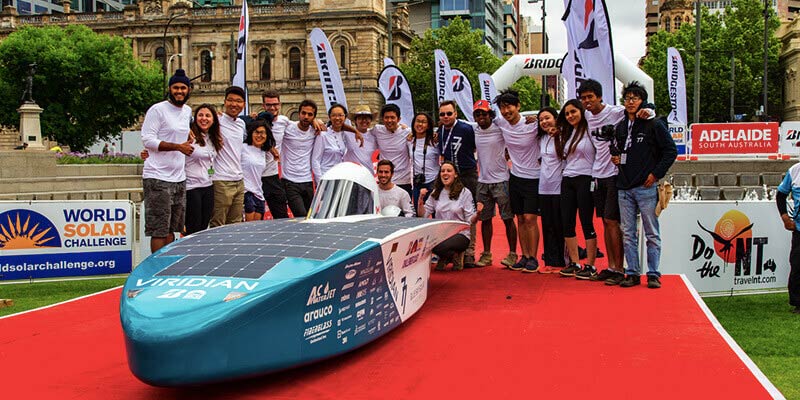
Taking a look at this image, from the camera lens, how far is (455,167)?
30.6 feet

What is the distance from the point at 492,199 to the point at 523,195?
52cm

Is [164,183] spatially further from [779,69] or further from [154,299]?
[779,69]

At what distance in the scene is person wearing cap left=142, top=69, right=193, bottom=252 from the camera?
768 centimetres

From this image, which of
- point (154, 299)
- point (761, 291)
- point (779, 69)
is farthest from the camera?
point (779, 69)

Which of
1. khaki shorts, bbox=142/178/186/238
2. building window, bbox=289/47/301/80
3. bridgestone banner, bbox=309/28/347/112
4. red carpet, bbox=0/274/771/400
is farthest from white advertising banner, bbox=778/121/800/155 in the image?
building window, bbox=289/47/301/80

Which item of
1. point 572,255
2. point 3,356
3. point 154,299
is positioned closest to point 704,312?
point 572,255

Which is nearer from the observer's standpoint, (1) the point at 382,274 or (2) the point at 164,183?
(1) the point at 382,274

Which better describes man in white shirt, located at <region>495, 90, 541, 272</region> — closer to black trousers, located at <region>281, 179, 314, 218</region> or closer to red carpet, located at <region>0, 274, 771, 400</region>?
red carpet, located at <region>0, 274, 771, 400</region>

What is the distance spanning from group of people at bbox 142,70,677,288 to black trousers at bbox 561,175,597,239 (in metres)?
0.01

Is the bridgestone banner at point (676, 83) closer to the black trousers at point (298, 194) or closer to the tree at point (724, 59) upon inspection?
the black trousers at point (298, 194)

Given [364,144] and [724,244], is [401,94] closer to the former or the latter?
[364,144]

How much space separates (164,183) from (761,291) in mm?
6840

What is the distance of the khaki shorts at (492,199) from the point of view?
9320 mm

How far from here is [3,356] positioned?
19.0 feet
